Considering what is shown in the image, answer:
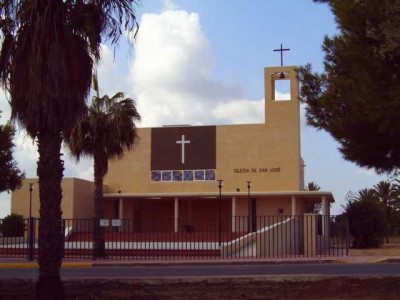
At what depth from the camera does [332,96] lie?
12.1 m

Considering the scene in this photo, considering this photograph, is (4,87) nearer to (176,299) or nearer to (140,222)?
(176,299)

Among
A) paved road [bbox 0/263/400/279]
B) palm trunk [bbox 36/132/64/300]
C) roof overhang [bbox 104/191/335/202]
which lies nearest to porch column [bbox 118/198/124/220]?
roof overhang [bbox 104/191/335/202]

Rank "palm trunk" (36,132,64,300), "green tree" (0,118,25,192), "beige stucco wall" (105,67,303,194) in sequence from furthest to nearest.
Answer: "beige stucco wall" (105,67,303,194) < "green tree" (0,118,25,192) < "palm trunk" (36,132,64,300)

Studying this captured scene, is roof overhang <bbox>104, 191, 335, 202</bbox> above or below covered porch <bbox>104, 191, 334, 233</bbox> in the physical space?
above

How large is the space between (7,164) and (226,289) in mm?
17921

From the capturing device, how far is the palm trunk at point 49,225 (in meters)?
10.5

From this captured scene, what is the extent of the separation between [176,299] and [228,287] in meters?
1.91

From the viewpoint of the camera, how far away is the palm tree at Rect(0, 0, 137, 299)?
1064 cm

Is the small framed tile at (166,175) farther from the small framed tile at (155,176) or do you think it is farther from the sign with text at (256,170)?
the sign with text at (256,170)

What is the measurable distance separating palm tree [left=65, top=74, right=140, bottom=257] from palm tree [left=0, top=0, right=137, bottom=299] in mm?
13964

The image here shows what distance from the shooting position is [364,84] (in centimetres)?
1063

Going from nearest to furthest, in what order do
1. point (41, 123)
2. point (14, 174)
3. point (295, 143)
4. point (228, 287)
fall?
point (41, 123), point (228, 287), point (14, 174), point (295, 143)

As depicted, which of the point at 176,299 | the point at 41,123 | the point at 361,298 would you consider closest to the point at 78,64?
the point at 41,123

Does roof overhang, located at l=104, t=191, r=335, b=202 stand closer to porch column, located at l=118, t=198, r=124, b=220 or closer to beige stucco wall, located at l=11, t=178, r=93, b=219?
porch column, located at l=118, t=198, r=124, b=220
